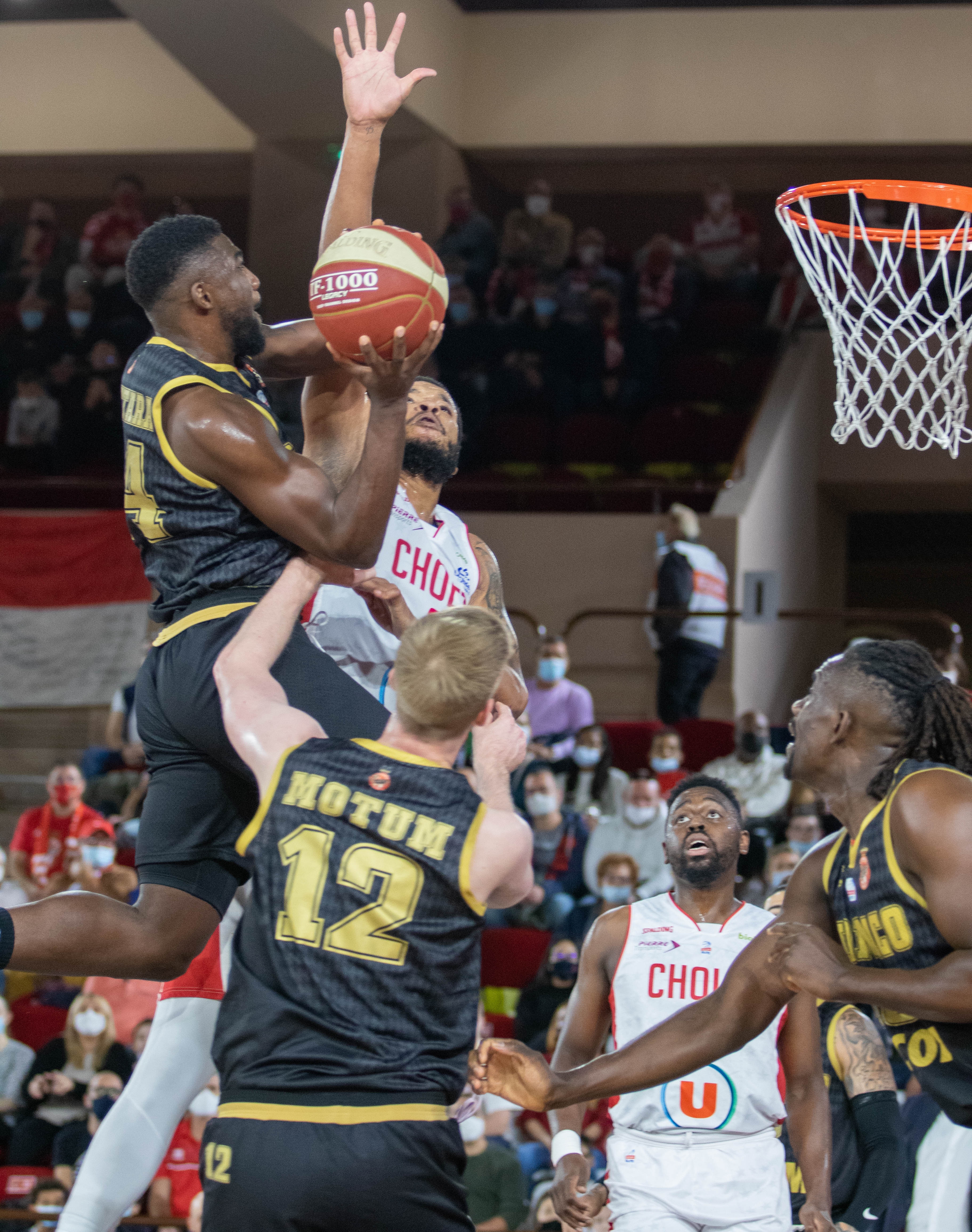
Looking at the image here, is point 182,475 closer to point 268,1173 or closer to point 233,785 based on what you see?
point 233,785

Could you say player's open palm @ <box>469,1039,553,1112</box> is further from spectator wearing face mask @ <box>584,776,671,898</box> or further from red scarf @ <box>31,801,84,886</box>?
red scarf @ <box>31,801,84,886</box>

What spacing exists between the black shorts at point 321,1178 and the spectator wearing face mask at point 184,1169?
4934mm

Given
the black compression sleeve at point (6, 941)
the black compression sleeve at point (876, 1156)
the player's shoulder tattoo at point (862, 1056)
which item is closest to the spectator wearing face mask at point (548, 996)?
the player's shoulder tattoo at point (862, 1056)

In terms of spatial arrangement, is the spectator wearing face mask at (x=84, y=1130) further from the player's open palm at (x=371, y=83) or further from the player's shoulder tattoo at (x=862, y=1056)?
the player's open palm at (x=371, y=83)

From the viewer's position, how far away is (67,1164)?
7.66 m

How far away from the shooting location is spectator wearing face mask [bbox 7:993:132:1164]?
7965 mm

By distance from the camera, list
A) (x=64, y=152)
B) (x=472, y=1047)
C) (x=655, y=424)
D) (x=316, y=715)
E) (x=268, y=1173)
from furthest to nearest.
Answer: (x=64, y=152), (x=655, y=424), (x=316, y=715), (x=472, y=1047), (x=268, y=1173)

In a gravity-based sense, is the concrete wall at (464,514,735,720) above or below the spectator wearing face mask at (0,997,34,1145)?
above

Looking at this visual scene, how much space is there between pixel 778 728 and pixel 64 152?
10.6 metres

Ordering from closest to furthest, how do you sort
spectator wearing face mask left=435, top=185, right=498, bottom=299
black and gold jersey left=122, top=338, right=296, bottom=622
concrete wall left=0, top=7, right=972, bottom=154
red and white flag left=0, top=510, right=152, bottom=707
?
black and gold jersey left=122, top=338, right=296, bottom=622, red and white flag left=0, top=510, right=152, bottom=707, spectator wearing face mask left=435, top=185, right=498, bottom=299, concrete wall left=0, top=7, right=972, bottom=154

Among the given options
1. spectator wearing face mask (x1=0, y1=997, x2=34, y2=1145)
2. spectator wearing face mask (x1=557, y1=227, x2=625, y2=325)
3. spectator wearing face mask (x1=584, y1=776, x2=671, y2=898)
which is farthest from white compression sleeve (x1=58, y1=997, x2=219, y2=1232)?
spectator wearing face mask (x1=557, y1=227, x2=625, y2=325)

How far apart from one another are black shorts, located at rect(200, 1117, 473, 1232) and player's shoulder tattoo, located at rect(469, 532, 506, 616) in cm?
199

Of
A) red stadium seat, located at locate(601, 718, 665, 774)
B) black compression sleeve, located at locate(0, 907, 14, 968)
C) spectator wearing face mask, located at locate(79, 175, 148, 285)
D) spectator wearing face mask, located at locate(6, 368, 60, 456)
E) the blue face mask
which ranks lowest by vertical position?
black compression sleeve, located at locate(0, 907, 14, 968)

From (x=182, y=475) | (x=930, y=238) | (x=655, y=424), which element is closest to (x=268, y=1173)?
(x=182, y=475)
